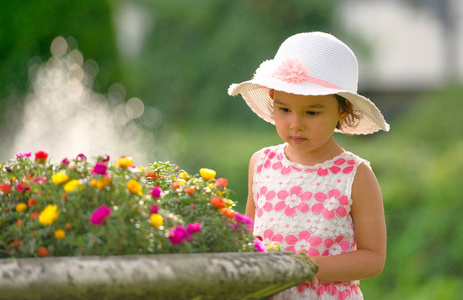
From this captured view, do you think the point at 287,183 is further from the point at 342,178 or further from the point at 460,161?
the point at 460,161

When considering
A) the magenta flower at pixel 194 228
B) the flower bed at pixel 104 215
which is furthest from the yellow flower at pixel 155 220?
the magenta flower at pixel 194 228

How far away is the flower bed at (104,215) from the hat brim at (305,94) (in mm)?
544

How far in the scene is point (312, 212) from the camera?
244 centimetres

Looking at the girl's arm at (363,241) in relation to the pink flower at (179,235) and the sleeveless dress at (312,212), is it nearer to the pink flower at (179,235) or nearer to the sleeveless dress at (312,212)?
the sleeveless dress at (312,212)

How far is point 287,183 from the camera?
8.40ft

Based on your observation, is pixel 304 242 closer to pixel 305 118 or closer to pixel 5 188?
pixel 305 118

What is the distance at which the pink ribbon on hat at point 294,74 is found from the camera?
243cm

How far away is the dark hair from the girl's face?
0.18 feet

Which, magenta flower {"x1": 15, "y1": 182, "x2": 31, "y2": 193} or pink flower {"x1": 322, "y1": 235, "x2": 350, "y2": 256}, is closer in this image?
magenta flower {"x1": 15, "y1": 182, "x2": 31, "y2": 193}

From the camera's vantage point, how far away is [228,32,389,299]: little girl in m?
2.34

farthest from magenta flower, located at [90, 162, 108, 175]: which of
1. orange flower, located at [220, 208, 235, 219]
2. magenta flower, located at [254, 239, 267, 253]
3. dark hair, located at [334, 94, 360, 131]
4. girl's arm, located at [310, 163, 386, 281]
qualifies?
dark hair, located at [334, 94, 360, 131]

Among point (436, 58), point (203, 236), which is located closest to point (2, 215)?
point (203, 236)

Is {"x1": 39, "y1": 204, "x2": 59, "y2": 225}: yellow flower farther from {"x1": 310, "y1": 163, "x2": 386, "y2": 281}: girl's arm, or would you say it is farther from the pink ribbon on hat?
the pink ribbon on hat

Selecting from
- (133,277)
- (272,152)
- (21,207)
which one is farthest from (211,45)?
(133,277)
